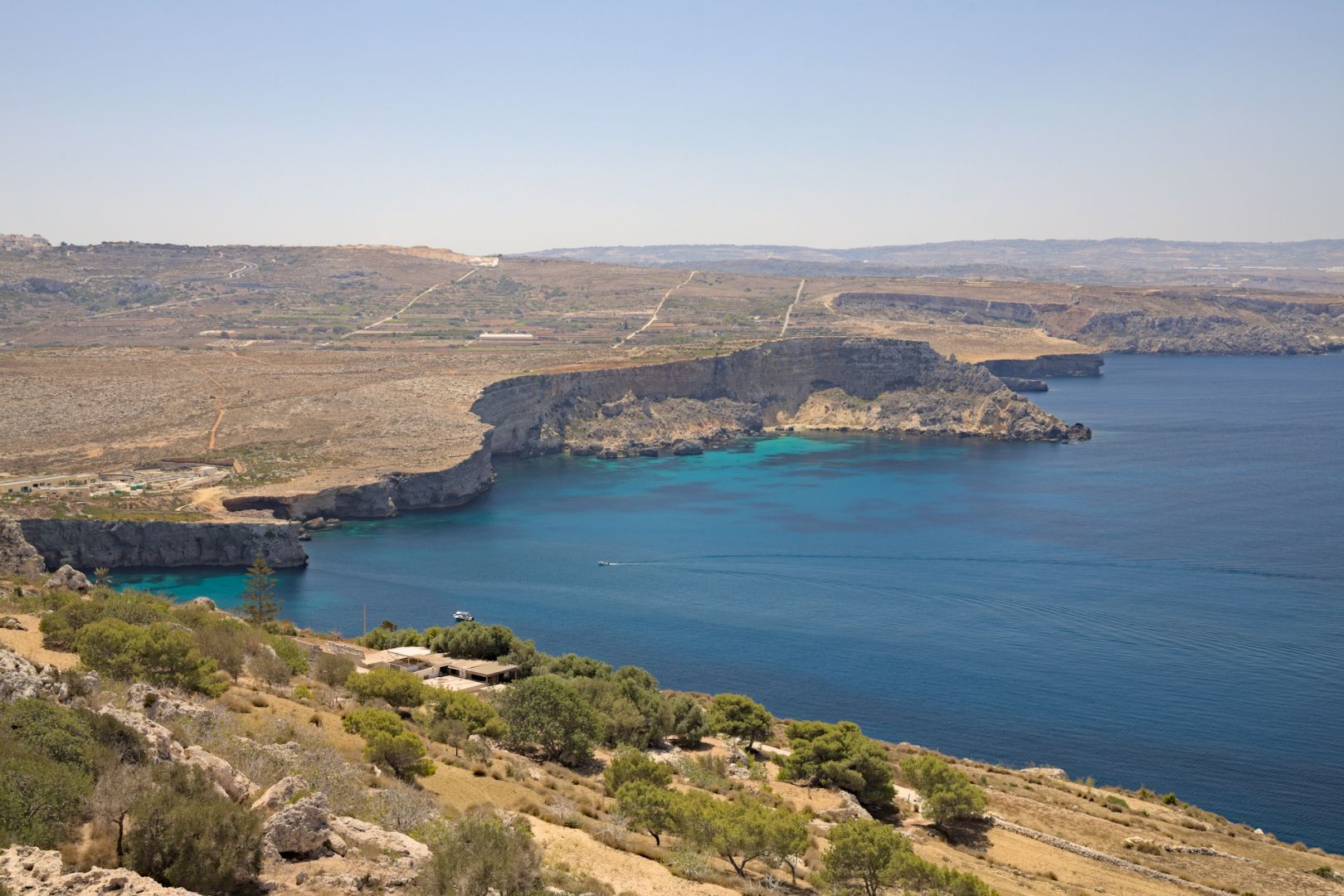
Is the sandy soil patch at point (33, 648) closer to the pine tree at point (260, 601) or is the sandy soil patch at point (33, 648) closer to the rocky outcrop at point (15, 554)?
the pine tree at point (260, 601)

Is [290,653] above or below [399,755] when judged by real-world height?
below

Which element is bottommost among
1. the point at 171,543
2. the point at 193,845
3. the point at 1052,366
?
the point at 171,543

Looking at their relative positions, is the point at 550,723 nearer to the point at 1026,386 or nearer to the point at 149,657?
the point at 149,657

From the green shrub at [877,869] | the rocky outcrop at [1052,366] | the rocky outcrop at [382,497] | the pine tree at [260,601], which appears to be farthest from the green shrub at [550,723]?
the rocky outcrop at [1052,366]

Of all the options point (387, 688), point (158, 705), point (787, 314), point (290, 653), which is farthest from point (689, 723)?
point (787, 314)

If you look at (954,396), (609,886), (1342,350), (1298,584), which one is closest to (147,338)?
(954,396)

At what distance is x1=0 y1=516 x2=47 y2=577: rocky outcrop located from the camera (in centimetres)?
4478

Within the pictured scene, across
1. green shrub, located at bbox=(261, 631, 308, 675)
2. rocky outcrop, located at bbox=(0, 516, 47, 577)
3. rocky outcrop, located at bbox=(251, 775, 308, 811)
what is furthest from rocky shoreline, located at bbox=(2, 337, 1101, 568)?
rocky outcrop, located at bbox=(251, 775, 308, 811)

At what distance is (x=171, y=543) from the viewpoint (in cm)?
6344

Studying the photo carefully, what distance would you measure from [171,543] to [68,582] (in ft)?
88.0

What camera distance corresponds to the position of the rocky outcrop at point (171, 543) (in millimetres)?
61656

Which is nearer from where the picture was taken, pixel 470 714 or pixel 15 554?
pixel 470 714

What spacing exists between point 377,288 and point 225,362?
7117cm

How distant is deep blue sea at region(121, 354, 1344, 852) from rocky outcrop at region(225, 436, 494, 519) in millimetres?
1602
